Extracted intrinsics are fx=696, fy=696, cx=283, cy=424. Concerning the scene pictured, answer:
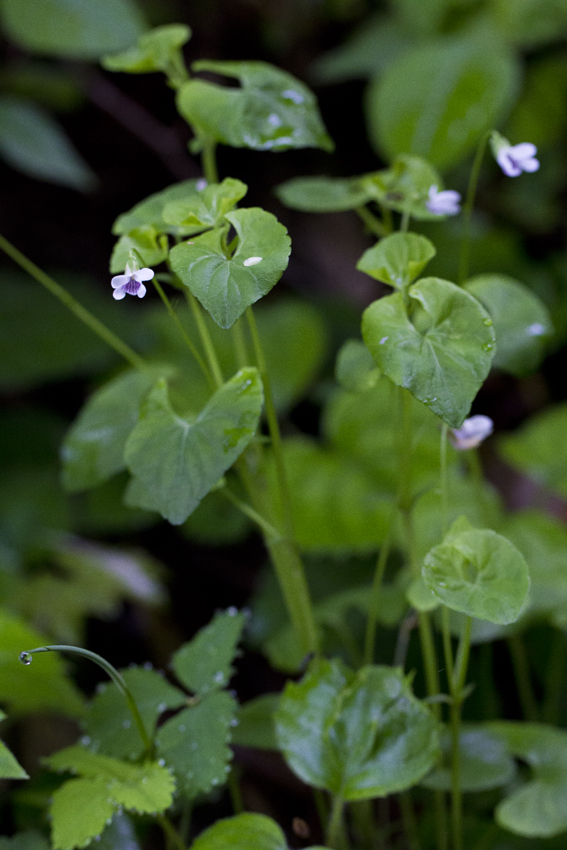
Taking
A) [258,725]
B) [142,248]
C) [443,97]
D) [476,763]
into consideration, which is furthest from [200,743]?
[443,97]

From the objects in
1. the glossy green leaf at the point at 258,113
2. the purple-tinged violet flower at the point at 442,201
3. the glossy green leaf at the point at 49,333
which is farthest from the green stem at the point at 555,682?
the glossy green leaf at the point at 49,333

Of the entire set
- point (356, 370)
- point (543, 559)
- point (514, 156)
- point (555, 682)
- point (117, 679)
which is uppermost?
point (514, 156)

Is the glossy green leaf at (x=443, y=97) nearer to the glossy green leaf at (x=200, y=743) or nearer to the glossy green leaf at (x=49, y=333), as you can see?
the glossy green leaf at (x=49, y=333)

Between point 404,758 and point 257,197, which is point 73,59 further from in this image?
point 404,758

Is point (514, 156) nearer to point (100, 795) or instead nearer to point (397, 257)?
point (397, 257)

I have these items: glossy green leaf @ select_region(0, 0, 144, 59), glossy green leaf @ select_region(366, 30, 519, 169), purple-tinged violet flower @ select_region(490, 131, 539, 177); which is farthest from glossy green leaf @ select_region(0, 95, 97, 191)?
purple-tinged violet flower @ select_region(490, 131, 539, 177)

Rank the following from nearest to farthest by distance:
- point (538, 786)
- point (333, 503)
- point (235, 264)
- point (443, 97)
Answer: point (235, 264)
point (538, 786)
point (333, 503)
point (443, 97)

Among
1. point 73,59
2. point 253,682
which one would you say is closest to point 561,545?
point 253,682
